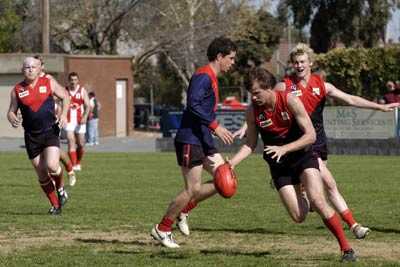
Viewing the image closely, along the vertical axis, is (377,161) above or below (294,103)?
below

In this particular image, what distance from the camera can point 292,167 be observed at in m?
9.98

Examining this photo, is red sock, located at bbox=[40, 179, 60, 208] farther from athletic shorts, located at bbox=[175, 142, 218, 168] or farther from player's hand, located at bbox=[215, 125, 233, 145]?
player's hand, located at bbox=[215, 125, 233, 145]

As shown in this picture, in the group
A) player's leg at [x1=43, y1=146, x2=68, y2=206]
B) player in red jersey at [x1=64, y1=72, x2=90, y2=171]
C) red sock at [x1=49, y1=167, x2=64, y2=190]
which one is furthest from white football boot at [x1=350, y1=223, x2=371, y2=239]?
player in red jersey at [x1=64, y1=72, x2=90, y2=171]

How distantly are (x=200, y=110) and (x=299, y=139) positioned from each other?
1.44m

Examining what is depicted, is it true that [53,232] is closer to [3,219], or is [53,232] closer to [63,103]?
[3,219]

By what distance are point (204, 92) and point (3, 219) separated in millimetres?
3857

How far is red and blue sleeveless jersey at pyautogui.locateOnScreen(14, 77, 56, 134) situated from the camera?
14.0m

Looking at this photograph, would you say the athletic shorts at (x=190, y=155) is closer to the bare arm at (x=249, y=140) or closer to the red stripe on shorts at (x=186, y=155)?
the red stripe on shorts at (x=186, y=155)

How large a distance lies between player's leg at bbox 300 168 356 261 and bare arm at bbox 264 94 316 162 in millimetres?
368

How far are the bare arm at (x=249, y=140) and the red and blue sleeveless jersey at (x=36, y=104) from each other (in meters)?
4.42

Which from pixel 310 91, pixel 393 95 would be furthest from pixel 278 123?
pixel 393 95

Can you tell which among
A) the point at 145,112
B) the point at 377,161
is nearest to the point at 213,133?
the point at 377,161

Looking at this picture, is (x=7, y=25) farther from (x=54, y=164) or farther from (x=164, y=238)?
(x=164, y=238)

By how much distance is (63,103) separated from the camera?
14133mm
